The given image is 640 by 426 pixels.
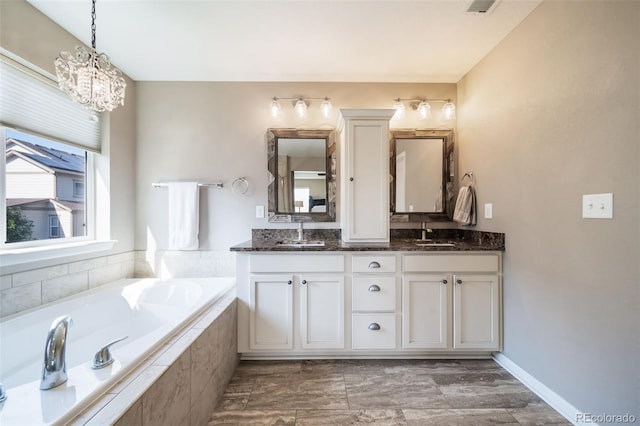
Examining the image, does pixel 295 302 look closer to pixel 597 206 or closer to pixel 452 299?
pixel 452 299

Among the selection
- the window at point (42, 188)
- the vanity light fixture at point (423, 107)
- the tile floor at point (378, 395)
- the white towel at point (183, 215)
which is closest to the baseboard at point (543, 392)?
the tile floor at point (378, 395)

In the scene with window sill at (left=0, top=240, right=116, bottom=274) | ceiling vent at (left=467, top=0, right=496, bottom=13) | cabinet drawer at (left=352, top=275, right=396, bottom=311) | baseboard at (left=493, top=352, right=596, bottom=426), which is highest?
ceiling vent at (left=467, top=0, right=496, bottom=13)

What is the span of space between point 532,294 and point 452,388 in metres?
0.80

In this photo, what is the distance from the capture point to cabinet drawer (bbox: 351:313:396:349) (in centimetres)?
191

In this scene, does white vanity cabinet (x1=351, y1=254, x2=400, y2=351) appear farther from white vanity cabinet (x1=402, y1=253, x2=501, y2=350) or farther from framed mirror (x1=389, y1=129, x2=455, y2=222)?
framed mirror (x1=389, y1=129, x2=455, y2=222)

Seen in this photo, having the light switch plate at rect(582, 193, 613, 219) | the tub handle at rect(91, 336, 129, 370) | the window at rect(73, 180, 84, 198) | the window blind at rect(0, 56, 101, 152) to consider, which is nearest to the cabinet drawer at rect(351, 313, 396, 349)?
the light switch plate at rect(582, 193, 613, 219)

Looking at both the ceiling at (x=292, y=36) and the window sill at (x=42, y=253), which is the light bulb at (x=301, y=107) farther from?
the window sill at (x=42, y=253)

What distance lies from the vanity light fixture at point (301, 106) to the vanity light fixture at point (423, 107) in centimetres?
→ 65

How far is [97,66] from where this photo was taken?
57.4 inches

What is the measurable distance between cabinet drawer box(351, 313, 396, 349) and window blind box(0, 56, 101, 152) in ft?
8.18

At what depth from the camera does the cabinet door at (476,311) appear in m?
1.91

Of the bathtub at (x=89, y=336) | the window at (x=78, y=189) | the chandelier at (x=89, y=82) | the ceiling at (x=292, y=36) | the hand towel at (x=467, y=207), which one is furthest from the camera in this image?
the hand towel at (x=467, y=207)

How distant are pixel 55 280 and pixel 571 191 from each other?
320 centimetres

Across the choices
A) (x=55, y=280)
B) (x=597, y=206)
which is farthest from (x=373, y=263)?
(x=55, y=280)
